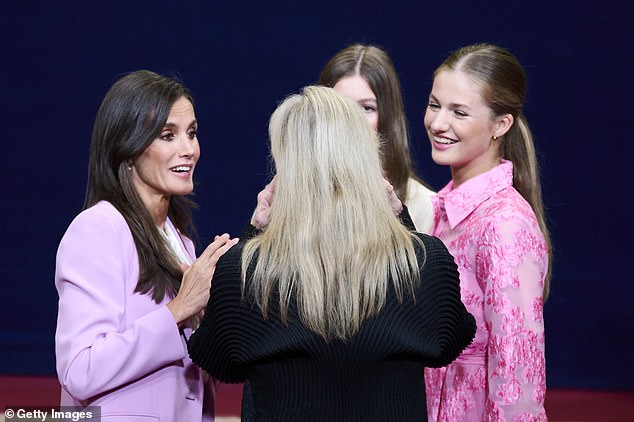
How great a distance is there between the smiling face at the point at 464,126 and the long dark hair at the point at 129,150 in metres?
0.69

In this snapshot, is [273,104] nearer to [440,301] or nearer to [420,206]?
[420,206]

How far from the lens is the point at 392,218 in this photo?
1749 millimetres

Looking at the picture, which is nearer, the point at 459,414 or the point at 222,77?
the point at 459,414

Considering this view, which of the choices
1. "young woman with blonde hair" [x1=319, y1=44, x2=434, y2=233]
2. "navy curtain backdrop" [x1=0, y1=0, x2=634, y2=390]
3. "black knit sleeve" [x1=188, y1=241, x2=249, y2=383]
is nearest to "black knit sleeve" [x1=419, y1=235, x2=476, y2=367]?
"black knit sleeve" [x1=188, y1=241, x2=249, y2=383]

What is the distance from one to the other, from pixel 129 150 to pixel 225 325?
1.88 feet

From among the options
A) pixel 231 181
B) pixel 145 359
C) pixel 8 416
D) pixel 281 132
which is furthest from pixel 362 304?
pixel 231 181

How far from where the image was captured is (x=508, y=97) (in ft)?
7.54

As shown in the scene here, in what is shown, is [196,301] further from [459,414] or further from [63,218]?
[63,218]

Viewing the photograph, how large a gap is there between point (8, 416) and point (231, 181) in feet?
8.08

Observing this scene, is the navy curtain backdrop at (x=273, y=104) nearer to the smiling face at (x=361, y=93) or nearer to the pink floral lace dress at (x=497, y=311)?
the smiling face at (x=361, y=93)

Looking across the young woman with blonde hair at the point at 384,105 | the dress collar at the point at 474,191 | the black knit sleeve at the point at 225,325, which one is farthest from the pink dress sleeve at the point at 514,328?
the young woman with blonde hair at the point at 384,105

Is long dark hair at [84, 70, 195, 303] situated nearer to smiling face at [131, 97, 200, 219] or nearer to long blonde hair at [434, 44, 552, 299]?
smiling face at [131, 97, 200, 219]

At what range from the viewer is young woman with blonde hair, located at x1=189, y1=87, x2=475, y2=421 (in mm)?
1670

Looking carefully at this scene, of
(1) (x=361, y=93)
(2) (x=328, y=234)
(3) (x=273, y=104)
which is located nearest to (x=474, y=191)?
(2) (x=328, y=234)
